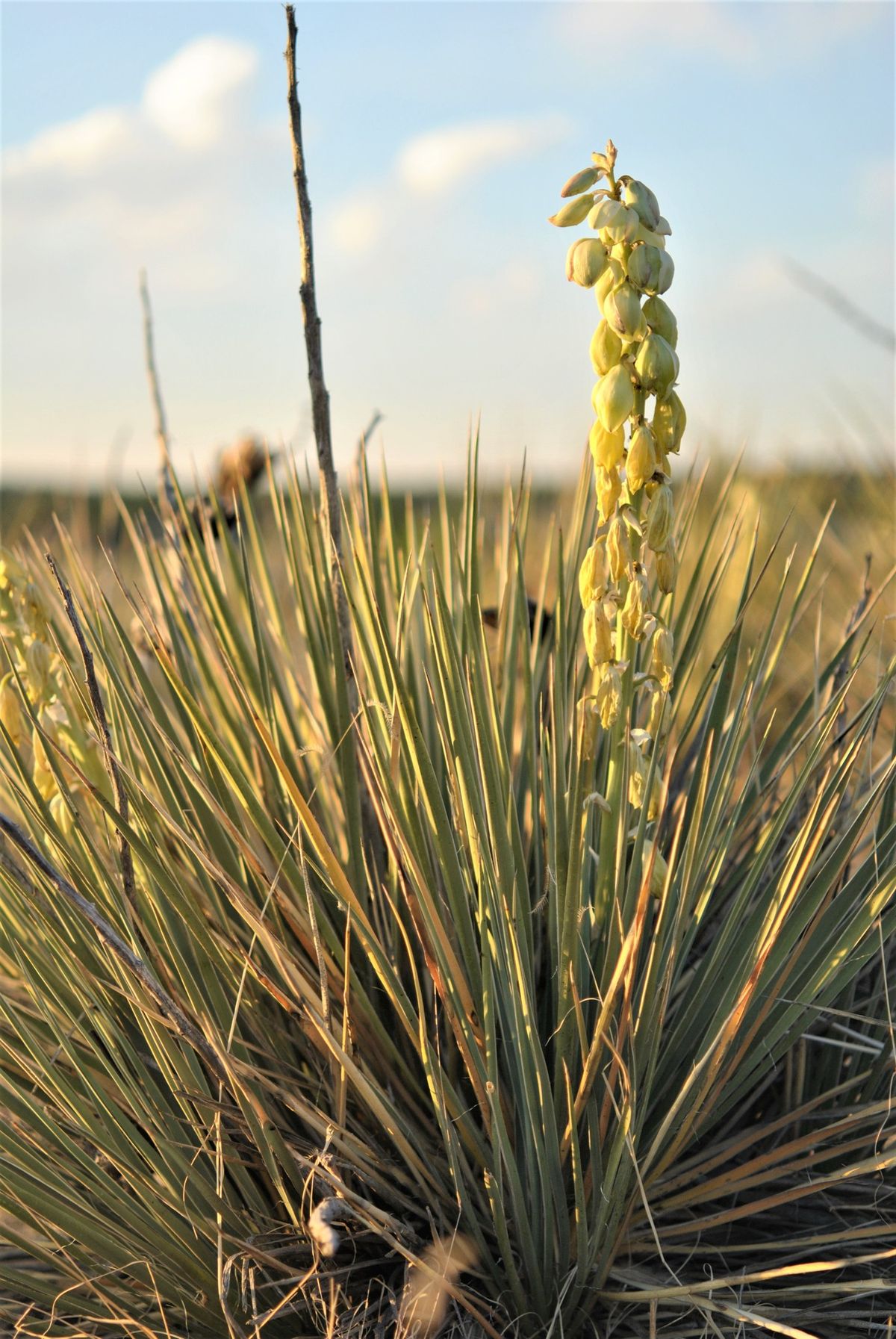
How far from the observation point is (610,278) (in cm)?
116

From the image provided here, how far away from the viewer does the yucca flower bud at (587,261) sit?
1.14 m

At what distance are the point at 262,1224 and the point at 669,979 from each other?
591 millimetres

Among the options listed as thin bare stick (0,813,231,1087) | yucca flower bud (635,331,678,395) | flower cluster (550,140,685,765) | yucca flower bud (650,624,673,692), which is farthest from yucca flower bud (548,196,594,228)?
thin bare stick (0,813,231,1087)

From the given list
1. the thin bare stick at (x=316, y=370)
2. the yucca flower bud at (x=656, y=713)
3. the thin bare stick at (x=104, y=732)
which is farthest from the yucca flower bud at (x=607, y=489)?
the thin bare stick at (x=104, y=732)

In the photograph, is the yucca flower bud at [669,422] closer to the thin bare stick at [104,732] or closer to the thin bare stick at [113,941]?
the thin bare stick at [104,732]

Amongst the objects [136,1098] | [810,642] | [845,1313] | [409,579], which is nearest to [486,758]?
[409,579]

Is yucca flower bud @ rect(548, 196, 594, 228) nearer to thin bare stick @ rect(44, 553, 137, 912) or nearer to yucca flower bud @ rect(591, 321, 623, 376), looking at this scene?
yucca flower bud @ rect(591, 321, 623, 376)

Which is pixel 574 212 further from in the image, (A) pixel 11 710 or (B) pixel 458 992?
(A) pixel 11 710

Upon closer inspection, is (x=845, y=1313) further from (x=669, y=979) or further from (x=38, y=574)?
(x=38, y=574)

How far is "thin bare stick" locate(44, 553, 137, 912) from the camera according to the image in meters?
1.15

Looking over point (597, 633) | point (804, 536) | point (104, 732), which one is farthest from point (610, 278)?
point (804, 536)

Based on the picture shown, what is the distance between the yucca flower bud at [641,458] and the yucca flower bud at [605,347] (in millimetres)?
75

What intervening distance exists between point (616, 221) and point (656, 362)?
145 mm

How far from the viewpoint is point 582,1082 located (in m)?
1.21
